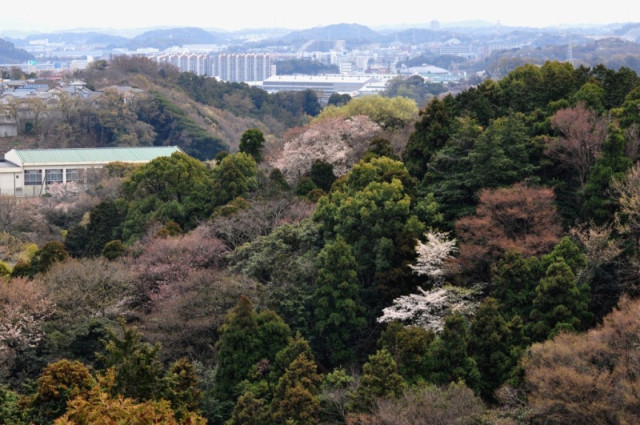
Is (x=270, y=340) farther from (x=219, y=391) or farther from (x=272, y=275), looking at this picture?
(x=272, y=275)

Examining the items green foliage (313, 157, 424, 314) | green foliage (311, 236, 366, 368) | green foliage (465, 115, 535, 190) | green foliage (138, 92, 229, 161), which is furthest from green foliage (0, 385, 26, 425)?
green foliage (138, 92, 229, 161)

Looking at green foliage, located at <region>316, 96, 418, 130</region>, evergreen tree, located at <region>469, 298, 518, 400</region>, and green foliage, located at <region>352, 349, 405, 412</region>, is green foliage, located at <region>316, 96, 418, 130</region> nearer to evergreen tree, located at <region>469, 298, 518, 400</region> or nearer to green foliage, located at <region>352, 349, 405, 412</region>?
evergreen tree, located at <region>469, 298, 518, 400</region>

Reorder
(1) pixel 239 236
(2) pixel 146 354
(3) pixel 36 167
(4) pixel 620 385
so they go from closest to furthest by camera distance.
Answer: (4) pixel 620 385 < (2) pixel 146 354 < (1) pixel 239 236 < (3) pixel 36 167

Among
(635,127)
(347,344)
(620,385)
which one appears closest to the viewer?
(620,385)

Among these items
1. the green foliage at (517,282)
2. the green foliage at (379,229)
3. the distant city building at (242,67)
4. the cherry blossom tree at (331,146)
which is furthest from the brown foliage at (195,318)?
the distant city building at (242,67)

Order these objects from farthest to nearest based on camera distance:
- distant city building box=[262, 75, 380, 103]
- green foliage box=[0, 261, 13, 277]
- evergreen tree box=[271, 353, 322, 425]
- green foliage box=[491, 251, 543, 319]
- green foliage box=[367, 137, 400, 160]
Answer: distant city building box=[262, 75, 380, 103] → green foliage box=[367, 137, 400, 160] → green foliage box=[0, 261, 13, 277] → green foliage box=[491, 251, 543, 319] → evergreen tree box=[271, 353, 322, 425]

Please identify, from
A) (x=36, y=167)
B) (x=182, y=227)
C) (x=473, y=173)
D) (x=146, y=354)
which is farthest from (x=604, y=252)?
(x=36, y=167)

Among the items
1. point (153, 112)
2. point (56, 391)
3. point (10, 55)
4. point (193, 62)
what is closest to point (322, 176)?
point (56, 391)
